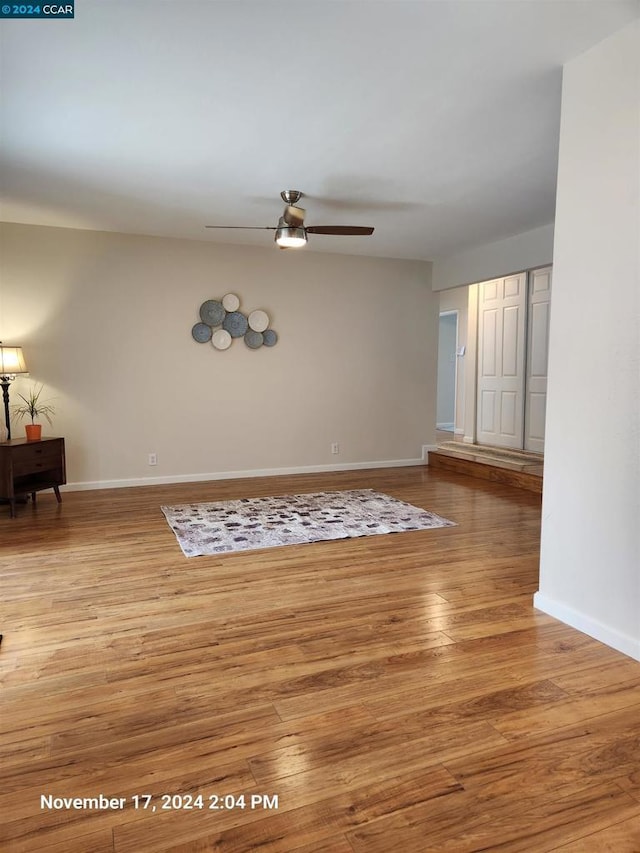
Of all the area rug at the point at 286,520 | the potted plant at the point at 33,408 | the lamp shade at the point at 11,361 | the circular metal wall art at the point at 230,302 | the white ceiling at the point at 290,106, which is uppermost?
the white ceiling at the point at 290,106

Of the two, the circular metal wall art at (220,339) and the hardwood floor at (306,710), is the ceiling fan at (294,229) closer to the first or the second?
the circular metal wall art at (220,339)

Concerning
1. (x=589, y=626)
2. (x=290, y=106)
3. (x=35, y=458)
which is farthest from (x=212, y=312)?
(x=589, y=626)

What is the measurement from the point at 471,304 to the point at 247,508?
4.87 m

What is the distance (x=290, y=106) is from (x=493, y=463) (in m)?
4.38

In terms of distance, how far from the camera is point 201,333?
19.3ft

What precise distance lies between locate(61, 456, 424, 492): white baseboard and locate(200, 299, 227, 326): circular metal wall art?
64.7 inches

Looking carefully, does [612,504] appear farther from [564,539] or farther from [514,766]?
[514,766]

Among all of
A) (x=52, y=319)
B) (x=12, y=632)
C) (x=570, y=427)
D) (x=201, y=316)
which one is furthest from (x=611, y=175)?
(x=52, y=319)

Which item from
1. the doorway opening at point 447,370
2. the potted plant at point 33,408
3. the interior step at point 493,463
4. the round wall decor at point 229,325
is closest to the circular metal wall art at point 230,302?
the round wall decor at point 229,325

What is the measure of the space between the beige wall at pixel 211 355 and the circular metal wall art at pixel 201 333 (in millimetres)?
75

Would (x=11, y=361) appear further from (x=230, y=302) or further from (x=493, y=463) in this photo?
(x=493, y=463)

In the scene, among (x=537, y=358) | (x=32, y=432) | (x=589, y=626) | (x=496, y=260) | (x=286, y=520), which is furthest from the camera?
(x=537, y=358)

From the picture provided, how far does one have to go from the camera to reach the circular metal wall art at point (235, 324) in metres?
5.99

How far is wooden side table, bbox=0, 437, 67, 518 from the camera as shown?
14.5 ft
